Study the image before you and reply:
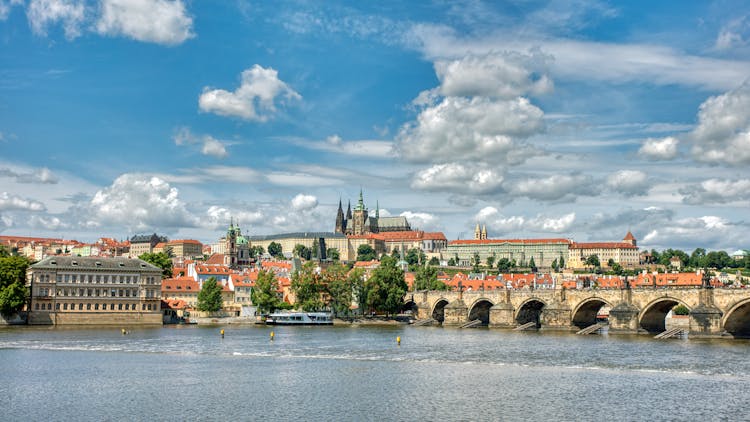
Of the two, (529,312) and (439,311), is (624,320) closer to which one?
(529,312)

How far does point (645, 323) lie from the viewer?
241ft

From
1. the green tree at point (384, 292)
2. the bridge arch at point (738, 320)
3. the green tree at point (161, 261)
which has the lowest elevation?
the bridge arch at point (738, 320)

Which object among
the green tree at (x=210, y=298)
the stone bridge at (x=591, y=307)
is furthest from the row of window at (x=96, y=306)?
the stone bridge at (x=591, y=307)

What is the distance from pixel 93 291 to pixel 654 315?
56194 mm

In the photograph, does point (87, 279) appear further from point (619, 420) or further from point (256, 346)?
point (619, 420)

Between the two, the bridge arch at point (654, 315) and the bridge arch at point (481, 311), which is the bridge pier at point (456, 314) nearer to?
the bridge arch at point (481, 311)

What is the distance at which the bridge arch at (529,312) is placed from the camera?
86.9 meters

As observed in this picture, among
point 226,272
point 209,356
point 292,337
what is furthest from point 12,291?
point 226,272

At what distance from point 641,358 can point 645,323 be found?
77.6 feet

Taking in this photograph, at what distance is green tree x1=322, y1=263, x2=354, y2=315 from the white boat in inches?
221

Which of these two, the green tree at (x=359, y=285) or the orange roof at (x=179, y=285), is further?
the orange roof at (x=179, y=285)

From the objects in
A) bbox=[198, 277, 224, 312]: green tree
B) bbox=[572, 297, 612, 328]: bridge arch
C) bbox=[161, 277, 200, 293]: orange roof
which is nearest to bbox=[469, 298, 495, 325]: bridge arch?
bbox=[572, 297, 612, 328]: bridge arch

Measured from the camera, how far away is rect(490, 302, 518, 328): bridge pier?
8656 centimetres

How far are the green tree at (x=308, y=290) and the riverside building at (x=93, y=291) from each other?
59.5 ft
